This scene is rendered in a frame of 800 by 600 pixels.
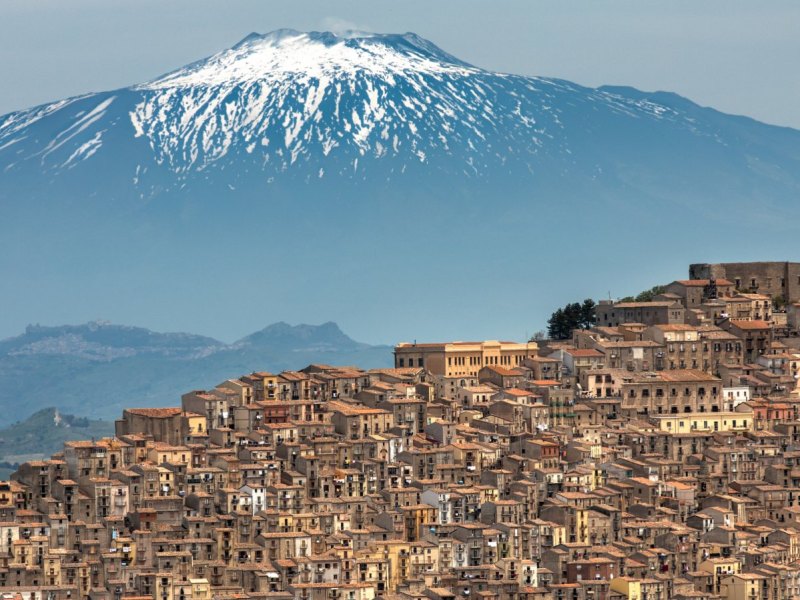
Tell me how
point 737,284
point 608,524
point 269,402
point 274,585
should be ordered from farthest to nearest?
point 737,284 < point 269,402 < point 608,524 < point 274,585

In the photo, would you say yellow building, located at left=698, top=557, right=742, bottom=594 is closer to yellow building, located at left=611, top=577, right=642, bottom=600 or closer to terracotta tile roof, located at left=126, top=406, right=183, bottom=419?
yellow building, located at left=611, top=577, right=642, bottom=600

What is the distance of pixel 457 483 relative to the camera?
95.6 metres

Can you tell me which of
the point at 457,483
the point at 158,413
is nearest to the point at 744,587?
the point at 457,483

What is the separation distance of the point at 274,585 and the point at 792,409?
1099 inches

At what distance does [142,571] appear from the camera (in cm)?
8550

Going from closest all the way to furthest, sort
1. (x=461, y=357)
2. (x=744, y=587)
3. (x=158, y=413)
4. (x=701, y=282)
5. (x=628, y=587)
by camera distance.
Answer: (x=628, y=587) → (x=744, y=587) → (x=158, y=413) → (x=461, y=357) → (x=701, y=282)

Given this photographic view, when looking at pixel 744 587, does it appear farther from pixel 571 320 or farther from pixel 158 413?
pixel 571 320

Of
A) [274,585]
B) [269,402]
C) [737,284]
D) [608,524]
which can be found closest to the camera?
[274,585]

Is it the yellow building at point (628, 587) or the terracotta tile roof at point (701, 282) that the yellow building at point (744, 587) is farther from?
the terracotta tile roof at point (701, 282)

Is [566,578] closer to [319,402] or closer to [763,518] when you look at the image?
[763,518]

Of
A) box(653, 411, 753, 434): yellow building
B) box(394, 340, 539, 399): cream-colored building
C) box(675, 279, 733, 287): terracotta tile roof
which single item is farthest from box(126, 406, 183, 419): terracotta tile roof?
box(675, 279, 733, 287): terracotta tile roof

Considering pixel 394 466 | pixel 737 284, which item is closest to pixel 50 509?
pixel 394 466

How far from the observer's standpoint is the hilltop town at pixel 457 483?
8675cm

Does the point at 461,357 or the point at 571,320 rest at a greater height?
the point at 571,320
